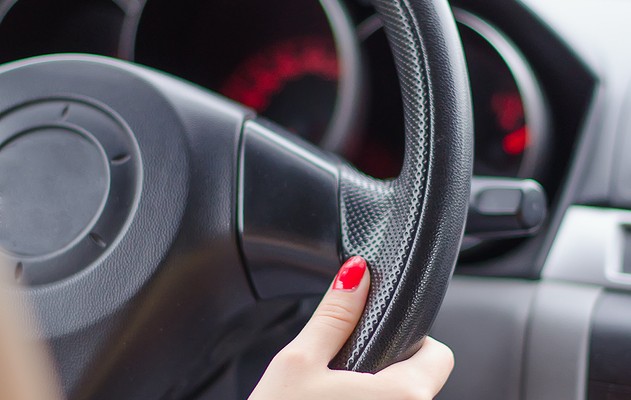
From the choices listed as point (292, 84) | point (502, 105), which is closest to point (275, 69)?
point (292, 84)

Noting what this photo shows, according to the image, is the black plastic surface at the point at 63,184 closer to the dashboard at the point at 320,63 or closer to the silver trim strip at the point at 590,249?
the dashboard at the point at 320,63

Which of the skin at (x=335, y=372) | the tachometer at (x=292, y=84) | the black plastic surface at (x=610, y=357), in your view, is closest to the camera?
the skin at (x=335, y=372)

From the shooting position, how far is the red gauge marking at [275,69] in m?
1.44

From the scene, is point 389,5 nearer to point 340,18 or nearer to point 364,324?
point 364,324

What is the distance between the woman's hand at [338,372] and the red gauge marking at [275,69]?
2.54 ft

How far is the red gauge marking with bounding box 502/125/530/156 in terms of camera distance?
4.47 ft

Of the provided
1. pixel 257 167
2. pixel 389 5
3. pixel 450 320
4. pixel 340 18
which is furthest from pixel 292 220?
pixel 340 18

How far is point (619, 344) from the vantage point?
116 cm

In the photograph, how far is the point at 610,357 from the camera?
1152mm

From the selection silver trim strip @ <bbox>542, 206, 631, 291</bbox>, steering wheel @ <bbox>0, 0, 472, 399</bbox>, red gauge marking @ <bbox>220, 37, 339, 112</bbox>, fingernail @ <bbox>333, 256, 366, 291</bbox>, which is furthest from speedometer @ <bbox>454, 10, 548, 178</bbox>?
fingernail @ <bbox>333, 256, 366, 291</bbox>

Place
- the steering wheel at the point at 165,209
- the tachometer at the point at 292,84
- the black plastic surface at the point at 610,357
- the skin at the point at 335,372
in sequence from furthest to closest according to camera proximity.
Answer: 1. the tachometer at the point at 292,84
2. the black plastic surface at the point at 610,357
3. the steering wheel at the point at 165,209
4. the skin at the point at 335,372

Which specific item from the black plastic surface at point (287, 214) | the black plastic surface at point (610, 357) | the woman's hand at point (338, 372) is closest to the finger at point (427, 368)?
the woman's hand at point (338, 372)

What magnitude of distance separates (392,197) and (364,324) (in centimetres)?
12

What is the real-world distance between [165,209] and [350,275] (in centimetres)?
20
